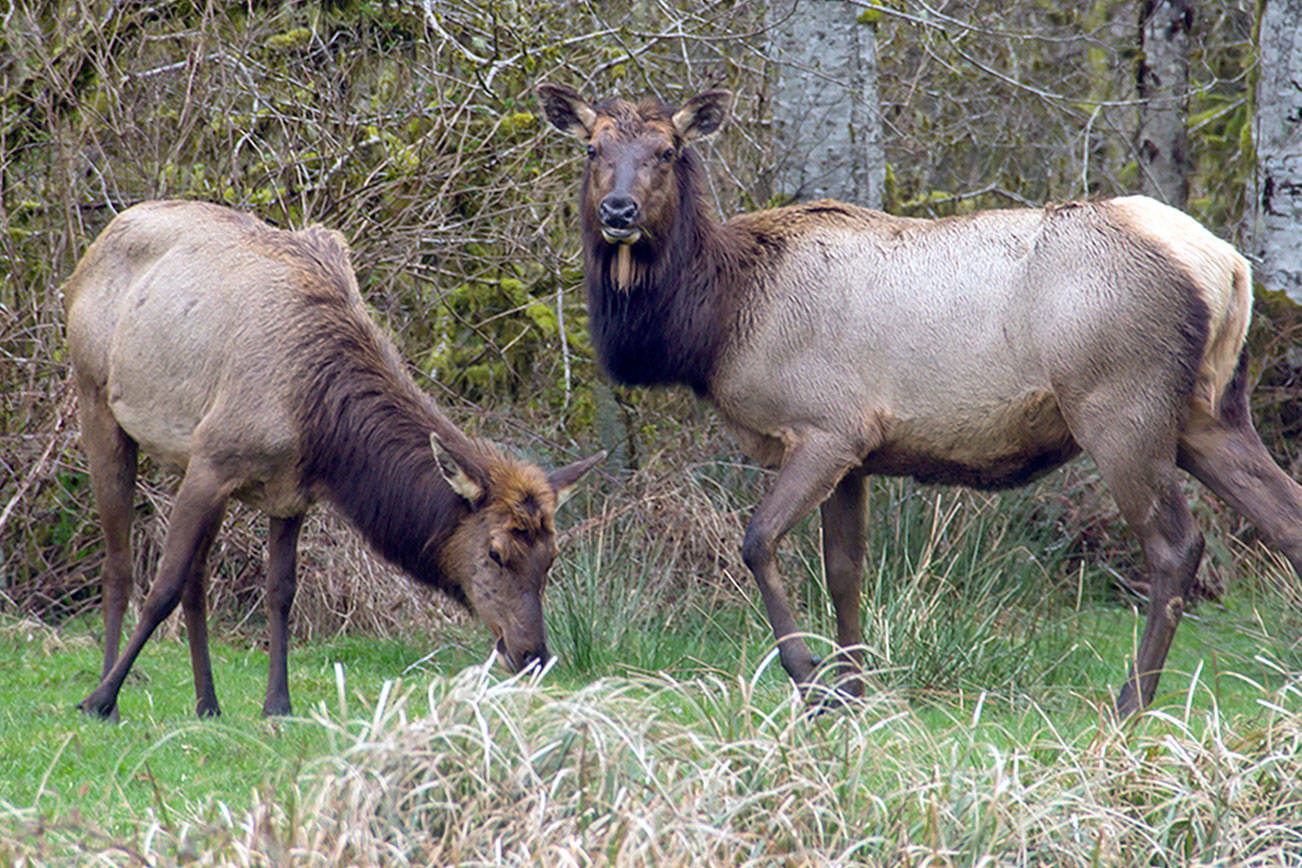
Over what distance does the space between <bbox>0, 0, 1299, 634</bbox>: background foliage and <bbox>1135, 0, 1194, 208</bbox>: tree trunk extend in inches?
95.7

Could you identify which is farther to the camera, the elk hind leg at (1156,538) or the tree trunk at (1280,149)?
the tree trunk at (1280,149)

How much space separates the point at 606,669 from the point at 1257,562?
4222 millimetres

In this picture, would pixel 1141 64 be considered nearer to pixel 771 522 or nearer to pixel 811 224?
pixel 811 224

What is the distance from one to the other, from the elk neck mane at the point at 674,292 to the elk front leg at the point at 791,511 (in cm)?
66

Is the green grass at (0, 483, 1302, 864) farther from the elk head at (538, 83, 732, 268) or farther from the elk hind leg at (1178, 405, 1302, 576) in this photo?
the elk head at (538, 83, 732, 268)

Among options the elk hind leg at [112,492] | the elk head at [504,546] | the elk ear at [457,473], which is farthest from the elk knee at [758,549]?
the elk hind leg at [112,492]

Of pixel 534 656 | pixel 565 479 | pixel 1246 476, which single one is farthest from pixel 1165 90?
pixel 534 656

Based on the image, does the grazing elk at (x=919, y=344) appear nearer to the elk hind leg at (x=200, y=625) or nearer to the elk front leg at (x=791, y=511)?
the elk front leg at (x=791, y=511)

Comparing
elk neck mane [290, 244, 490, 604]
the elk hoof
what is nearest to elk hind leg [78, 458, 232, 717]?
the elk hoof

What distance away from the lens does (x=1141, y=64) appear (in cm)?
1282

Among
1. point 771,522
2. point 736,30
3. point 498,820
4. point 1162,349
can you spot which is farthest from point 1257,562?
point 498,820

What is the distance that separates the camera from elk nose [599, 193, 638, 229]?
6.04 meters

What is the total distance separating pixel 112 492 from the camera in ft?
21.2

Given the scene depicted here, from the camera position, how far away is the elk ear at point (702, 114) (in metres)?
6.50
